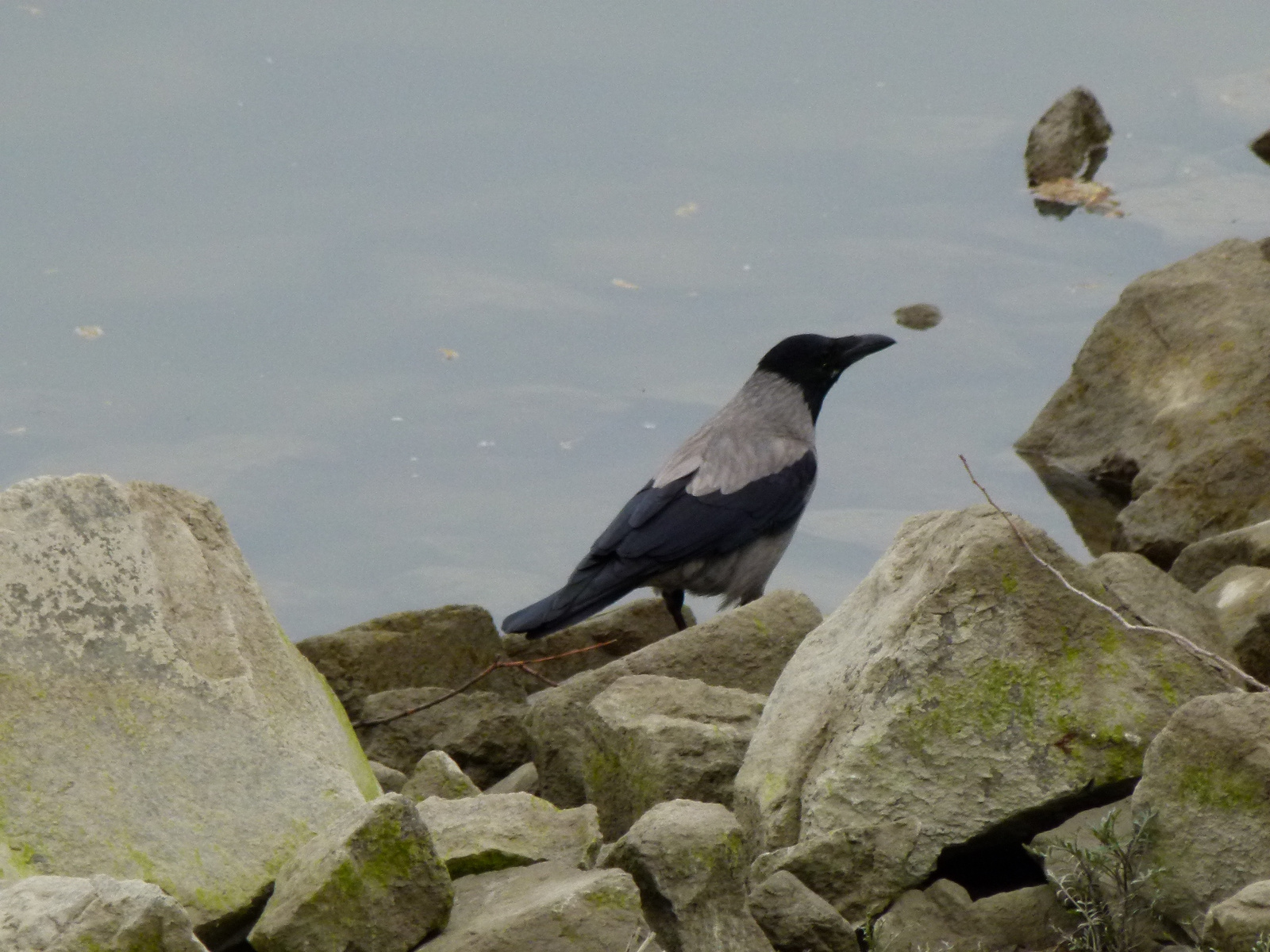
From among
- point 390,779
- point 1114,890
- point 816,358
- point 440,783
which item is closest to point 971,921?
point 1114,890

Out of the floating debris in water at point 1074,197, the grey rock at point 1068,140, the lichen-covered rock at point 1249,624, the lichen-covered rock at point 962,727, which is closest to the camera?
the lichen-covered rock at point 962,727

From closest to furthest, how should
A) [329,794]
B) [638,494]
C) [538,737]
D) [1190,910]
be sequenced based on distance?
[1190,910] < [329,794] < [538,737] < [638,494]

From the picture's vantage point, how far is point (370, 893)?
3.84 m

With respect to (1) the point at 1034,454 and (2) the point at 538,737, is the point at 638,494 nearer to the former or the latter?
(1) the point at 1034,454

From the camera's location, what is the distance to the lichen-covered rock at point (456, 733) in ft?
21.0

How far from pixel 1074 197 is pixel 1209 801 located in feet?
31.8

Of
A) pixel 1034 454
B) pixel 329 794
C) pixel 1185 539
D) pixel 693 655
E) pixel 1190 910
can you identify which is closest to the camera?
pixel 1190 910

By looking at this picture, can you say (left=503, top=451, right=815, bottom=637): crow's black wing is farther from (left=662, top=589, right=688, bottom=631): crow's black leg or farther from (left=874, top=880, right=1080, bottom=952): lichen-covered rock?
(left=874, top=880, right=1080, bottom=952): lichen-covered rock

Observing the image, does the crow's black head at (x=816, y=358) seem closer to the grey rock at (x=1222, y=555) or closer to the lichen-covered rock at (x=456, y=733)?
the grey rock at (x=1222, y=555)

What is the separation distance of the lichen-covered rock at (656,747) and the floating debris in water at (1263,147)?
30.6 feet

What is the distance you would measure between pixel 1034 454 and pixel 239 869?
6.72m

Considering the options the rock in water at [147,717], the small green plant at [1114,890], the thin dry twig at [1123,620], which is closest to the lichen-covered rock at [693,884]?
the small green plant at [1114,890]

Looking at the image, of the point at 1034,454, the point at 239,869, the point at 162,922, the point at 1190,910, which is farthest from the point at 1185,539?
the point at 162,922

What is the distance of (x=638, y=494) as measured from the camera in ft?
29.2
